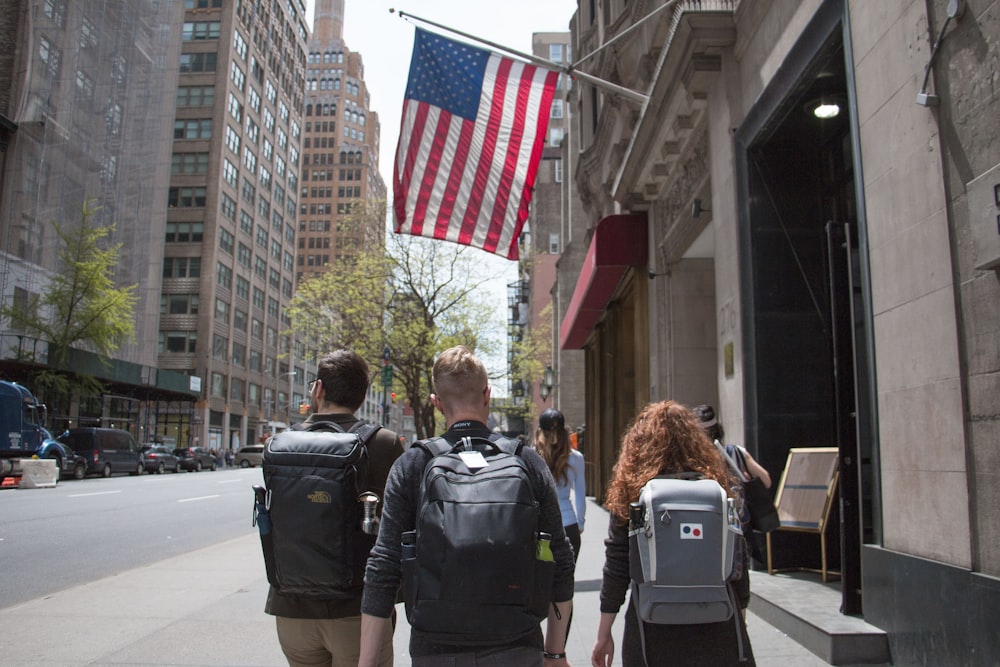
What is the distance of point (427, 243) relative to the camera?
3550cm

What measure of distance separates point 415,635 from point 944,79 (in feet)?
14.5

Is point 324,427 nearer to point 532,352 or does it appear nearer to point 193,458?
point 532,352

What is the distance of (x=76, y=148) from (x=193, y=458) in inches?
697

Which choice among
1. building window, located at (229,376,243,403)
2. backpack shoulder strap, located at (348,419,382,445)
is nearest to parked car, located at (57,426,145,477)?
backpack shoulder strap, located at (348,419,382,445)

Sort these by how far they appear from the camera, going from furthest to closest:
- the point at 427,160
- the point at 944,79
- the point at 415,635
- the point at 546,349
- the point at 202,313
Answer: the point at 202,313, the point at 546,349, the point at 427,160, the point at 944,79, the point at 415,635

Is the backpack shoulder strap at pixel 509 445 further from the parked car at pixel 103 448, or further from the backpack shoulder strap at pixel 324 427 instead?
the parked car at pixel 103 448

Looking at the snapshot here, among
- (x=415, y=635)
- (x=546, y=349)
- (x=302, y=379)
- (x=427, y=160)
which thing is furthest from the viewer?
(x=302, y=379)

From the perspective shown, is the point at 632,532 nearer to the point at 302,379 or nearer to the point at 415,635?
the point at 415,635

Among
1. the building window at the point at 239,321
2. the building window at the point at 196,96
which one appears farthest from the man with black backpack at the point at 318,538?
the building window at the point at 196,96

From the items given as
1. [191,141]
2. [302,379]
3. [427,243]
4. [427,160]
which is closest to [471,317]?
[427,243]

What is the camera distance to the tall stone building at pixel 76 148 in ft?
122

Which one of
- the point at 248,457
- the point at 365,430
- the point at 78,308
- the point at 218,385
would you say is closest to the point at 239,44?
the point at 218,385

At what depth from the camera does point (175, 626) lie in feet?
20.9

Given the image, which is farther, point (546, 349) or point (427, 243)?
point (546, 349)
